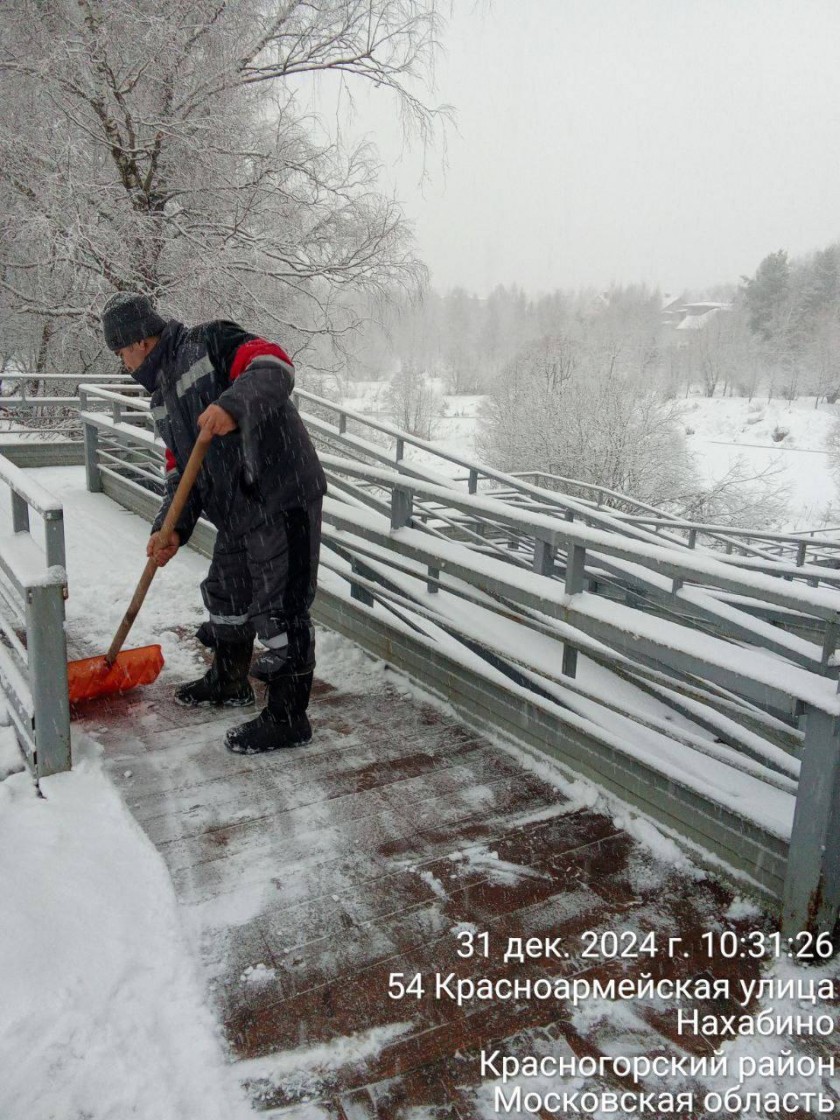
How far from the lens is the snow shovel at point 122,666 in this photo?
3.34 m

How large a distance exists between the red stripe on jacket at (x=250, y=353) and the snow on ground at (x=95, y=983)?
1720 mm

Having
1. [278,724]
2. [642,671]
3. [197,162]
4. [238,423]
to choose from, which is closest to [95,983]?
[278,724]

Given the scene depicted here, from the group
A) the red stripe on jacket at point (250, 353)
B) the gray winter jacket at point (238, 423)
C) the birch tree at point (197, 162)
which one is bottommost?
the gray winter jacket at point (238, 423)

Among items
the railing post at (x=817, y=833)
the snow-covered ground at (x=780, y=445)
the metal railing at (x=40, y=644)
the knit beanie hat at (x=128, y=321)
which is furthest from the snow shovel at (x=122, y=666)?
the snow-covered ground at (x=780, y=445)

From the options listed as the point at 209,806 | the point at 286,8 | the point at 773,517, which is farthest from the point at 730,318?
Answer: the point at 209,806

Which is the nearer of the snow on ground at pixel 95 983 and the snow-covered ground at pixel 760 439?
the snow on ground at pixel 95 983

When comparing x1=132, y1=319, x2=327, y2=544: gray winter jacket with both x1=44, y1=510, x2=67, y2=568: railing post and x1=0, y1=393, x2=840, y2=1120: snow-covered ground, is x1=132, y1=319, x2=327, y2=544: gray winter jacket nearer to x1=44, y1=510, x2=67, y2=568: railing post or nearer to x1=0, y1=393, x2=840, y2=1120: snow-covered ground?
x1=44, y1=510, x2=67, y2=568: railing post

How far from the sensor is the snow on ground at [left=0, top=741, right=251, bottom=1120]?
5.90 ft

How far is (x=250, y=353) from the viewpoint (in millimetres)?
3102

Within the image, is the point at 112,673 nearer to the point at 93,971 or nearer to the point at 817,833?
the point at 93,971

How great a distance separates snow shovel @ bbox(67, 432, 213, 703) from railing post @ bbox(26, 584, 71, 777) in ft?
1.26

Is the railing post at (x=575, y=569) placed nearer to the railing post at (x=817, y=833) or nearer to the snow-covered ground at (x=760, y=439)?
the railing post at (x=817, y=833)

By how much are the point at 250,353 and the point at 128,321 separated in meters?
0.51

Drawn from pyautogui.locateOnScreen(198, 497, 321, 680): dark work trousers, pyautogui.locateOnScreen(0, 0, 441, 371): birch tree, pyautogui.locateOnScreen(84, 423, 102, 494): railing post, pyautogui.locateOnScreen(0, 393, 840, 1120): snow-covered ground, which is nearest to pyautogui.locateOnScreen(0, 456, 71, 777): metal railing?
pyautogui.locateOnScreen(0, 393, 840, 1120): snow-covered ground
